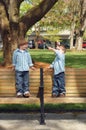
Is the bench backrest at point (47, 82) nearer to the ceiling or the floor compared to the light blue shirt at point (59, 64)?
nearer to the floor

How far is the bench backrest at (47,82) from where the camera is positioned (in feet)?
30.6

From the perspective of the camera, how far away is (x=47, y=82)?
951 cm

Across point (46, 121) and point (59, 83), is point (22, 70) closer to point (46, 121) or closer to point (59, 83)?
point (59, 83)

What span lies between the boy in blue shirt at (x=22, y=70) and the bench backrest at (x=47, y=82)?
0.16 meters

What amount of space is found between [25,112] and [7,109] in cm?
50

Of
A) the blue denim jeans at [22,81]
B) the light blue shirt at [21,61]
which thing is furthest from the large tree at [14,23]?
the blue denim jeans at [22,81]

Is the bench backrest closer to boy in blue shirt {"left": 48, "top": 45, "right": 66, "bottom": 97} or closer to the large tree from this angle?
boy in blue shirt {"left": 48, "top": 45, "right": 66, "bottom": 97}

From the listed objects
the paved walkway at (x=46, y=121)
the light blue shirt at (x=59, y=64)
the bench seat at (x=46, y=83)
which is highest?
the light blue shirt at (x=59, y=64)

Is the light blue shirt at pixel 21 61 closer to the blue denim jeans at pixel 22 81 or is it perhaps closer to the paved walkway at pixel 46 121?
the blue denim jeans at pixel 22 81

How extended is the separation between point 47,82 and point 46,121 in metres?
1.07

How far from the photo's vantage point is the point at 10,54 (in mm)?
16078

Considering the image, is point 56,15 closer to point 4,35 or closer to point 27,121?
point 4,35

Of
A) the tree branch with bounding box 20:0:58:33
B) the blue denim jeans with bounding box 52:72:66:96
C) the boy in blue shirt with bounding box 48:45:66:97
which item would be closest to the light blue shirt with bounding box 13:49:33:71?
the boy in blue shirt with bounding box 48:45:66:97

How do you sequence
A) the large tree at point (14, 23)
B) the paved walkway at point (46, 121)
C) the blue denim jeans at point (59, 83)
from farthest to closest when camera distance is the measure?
1. the large tree at point (14, 23)
2. the blue denim jeans at point (59, 83)
3. the paved walkway at point (46, 121)
